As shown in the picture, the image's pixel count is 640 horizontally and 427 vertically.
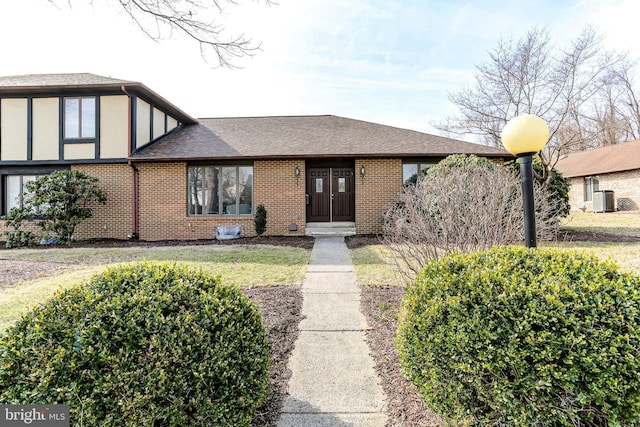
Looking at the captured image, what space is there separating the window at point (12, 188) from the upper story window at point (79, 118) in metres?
2.37

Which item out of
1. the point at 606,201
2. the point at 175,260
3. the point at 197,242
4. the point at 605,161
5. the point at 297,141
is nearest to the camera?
the point at 175,260

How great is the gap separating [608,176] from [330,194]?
1922 cm

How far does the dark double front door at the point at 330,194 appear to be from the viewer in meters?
12.3

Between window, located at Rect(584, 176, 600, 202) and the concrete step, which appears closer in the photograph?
the concrete step

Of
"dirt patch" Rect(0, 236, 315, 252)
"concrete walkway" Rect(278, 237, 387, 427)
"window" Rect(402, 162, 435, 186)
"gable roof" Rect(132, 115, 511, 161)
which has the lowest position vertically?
"concrete walkway" Rect(278, 237, 387, 427)

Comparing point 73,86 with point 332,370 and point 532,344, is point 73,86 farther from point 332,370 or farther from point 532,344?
point 532,344

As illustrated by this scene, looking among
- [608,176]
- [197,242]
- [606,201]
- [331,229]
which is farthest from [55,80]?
[608,176]

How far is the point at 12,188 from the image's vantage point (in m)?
11.6

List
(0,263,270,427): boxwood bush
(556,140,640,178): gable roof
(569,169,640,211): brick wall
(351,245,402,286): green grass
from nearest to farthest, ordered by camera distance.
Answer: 1. (0,263,270,427): boxwood bush
2. (351,245,402,286): green grass
3. (569,169,640,211): brick wall
4. (556,140,640,178): gable roof

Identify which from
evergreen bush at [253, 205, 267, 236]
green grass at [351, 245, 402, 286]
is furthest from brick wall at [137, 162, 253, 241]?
green grass at [351, 245, 402, 286]

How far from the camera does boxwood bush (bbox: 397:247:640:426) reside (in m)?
1.54

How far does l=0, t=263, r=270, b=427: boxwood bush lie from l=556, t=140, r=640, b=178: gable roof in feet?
79.8

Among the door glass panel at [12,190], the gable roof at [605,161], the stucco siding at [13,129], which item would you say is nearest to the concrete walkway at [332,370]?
the stucco siding at [13,129]

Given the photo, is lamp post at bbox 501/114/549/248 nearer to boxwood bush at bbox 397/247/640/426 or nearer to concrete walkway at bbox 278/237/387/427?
boxwood bush at bbox 397/247/640/426
